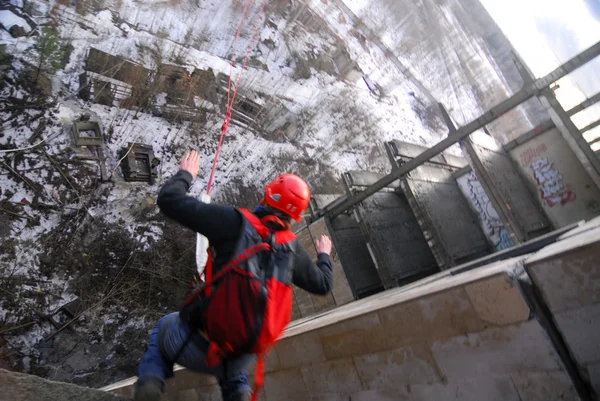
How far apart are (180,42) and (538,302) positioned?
10324 millimetres

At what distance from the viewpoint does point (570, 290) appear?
1731 millimetres

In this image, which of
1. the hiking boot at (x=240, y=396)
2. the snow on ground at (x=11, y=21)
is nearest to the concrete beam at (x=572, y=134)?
the hiking boot at (x=240, y=396)

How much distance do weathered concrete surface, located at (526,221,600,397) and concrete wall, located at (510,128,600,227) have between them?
200 inches

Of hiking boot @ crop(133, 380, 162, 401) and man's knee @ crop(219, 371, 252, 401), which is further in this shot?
man's knee @ crop(219, 371, 252, 401)

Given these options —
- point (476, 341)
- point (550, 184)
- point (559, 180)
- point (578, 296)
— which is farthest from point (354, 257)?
point (578, 296)

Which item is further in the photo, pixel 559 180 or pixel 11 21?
pixel 11 21

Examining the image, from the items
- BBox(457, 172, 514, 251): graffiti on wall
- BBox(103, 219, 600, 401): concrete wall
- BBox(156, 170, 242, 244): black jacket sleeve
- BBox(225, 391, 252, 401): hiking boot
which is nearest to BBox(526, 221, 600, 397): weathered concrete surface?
BBox(103, 219, 600, 401): concrete wall

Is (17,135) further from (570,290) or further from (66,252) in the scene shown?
(570,290)

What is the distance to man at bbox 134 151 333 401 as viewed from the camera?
187 centimetres

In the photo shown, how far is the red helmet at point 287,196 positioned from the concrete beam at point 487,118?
15.0ft

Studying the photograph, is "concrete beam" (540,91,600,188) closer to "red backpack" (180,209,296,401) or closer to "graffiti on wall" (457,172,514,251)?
"graffiti on wall" (457,172,514,251)

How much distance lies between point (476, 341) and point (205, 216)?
176 cm

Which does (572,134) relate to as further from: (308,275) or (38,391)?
(38,391)

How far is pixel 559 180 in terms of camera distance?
6.00 meters
